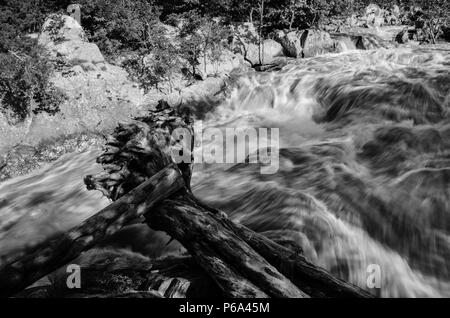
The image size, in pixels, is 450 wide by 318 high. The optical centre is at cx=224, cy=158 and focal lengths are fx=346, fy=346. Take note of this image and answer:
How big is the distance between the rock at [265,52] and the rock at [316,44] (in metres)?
1.13

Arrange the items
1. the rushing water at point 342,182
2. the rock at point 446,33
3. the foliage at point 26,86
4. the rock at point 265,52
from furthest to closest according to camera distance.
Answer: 1. the rock at point 446,33
2. the rock at point 265,52
3. the foliage at point 26,86
4. the rushing water at point 342,182

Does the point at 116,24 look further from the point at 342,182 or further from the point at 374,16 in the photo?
the point at 374,16

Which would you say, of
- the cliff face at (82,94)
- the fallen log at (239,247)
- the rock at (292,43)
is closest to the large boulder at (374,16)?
the rock at (292,43)

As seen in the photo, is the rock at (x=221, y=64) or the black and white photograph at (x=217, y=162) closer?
the black and white photograph at (x=217, y=162)

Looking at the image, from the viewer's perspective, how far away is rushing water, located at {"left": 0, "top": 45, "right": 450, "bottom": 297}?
3.90m

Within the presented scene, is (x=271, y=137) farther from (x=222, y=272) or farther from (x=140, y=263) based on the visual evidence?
(x=222, y=272)

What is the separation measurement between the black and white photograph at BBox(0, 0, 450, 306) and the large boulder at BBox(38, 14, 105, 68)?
2.6 inches

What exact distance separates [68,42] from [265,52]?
8.12m

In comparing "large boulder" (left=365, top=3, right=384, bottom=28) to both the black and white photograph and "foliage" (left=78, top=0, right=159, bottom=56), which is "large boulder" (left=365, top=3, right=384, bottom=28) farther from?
"foliage" (left=78, top=0, right=159, bottom=56)

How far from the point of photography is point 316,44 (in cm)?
1564

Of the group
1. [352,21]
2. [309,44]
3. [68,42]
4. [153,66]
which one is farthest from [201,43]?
[352,21]

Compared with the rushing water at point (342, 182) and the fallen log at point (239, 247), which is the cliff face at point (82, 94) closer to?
the rushing water at point (342, 182)

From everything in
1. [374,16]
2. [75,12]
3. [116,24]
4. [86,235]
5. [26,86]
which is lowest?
[86,235]

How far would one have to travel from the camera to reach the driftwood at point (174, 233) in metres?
2.44
